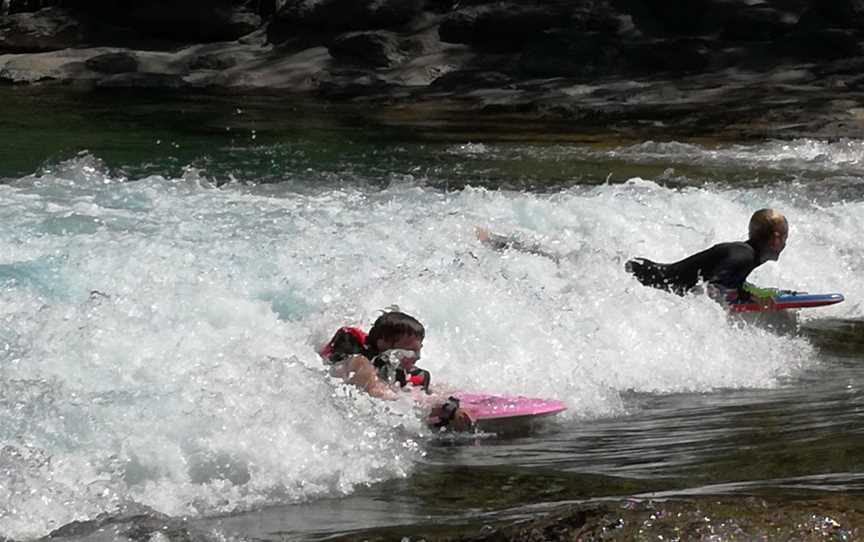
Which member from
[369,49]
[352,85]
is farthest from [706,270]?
[369,49]

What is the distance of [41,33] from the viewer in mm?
30703

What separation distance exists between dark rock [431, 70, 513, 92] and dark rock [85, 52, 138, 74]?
6.02m

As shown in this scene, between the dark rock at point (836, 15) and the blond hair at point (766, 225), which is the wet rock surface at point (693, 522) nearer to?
the blond hair at point (766, 225)

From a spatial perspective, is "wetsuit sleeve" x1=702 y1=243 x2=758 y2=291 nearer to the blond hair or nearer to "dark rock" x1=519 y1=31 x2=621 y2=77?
the blond hair

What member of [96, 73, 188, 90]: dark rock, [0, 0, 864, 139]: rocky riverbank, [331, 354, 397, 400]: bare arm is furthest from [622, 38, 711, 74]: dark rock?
[331, 354, 397, 400]: bare arm

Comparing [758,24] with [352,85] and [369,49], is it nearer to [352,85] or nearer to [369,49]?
[369,49]

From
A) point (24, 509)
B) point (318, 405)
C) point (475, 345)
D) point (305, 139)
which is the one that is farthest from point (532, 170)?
point (24, 509)

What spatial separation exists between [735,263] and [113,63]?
2002cm

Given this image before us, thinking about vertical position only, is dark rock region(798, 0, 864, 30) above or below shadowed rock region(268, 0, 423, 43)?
above

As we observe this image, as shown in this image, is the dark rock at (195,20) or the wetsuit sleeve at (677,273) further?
the dark rock at (195,20)

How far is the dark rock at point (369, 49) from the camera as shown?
2670cm

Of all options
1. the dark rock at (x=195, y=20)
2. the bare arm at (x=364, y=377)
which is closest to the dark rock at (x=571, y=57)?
the dark rock at (x=195, y=20)

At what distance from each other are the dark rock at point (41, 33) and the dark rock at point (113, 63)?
306 centimetres

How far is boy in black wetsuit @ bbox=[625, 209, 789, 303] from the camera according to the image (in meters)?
9.21
